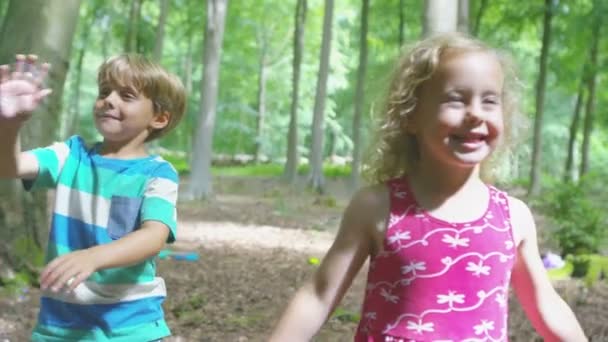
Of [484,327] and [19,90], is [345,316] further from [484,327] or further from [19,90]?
[19,90]

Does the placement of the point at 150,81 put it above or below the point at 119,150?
above

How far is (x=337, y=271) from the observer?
197cm

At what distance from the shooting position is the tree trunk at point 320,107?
19344 mm

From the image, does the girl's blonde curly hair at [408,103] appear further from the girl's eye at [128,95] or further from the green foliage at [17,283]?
the green foliage at [17,283]

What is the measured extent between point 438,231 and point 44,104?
4.59m

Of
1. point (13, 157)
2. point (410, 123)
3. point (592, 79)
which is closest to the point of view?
point (410, 123)

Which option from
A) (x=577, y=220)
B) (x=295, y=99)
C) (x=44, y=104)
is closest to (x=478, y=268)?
(x=44, y=104)

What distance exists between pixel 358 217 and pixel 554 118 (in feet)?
114

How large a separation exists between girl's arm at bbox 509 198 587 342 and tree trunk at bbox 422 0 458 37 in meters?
4.23

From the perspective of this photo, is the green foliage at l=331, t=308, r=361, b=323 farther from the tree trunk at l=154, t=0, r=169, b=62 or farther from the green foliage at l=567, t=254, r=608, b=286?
the tree trunk at l=154, t=0, r=169, b=62

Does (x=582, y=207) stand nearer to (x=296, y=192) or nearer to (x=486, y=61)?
(x=486, y=61)

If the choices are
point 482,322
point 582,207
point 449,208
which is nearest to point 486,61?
point 449,208

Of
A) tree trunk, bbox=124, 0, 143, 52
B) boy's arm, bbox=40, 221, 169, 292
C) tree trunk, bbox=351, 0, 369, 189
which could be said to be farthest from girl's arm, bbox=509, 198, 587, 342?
tree trunk, bbox=124, 0, 143, 52

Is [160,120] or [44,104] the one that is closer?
[160,120]
